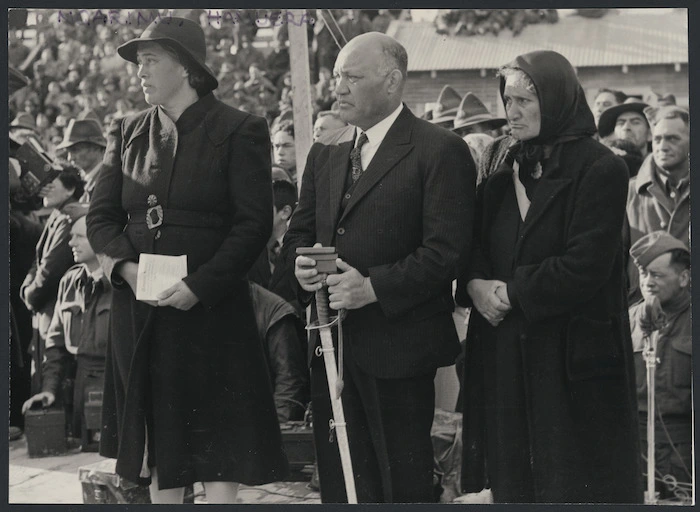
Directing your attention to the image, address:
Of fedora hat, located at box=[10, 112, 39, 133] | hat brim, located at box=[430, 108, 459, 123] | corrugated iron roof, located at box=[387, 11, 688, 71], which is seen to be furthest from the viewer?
fedora hat, located at box=[10, 112, 39, 133]

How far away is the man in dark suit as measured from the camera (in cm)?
406

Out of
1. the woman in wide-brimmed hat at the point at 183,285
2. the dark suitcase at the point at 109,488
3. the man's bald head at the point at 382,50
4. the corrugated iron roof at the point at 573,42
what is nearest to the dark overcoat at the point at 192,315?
the woman in wide-brimmed hat at the point at 183,285

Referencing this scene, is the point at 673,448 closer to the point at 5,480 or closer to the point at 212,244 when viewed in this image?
the point at 212,244

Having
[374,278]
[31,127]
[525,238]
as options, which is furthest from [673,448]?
[31,127]

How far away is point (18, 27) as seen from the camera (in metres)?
4.89

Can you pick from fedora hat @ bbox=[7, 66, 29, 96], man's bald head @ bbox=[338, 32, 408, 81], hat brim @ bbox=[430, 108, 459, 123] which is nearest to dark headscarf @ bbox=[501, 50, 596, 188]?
man's bald head @ bbox=[338, 32, 408, 81]

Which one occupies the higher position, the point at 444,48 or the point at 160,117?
the point at 444,48

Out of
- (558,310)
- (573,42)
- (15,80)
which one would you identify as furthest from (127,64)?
(558,310)

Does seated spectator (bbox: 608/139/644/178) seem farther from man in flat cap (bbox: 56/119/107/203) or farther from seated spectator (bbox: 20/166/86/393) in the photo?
man in flat cap (bbox: 56/119/107/203)

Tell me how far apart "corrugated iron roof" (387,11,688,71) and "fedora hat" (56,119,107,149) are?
2528mm

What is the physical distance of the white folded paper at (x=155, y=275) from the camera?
14.0 ft

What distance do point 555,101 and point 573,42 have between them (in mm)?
1009

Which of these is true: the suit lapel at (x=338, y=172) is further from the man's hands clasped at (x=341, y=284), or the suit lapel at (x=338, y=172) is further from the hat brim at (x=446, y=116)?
the hat brim at (x=446, y=116)

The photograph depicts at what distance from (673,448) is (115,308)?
2620 mm
